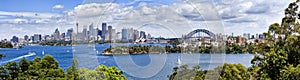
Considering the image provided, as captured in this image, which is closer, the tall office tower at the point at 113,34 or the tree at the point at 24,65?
the tall office tower at the point at 113,34

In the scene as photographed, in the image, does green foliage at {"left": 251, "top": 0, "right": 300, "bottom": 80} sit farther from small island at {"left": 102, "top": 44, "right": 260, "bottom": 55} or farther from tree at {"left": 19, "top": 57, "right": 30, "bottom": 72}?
tree at {"left": 19, "top": 57, "right": 30, "bottom": 72}

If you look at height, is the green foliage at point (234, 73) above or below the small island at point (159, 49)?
below

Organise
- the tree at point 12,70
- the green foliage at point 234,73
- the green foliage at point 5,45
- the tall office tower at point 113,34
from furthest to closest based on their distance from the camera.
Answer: the green foliage at point 5,45 < the tree at point 12,70 < the green foliage at point 234,73 < the tall office tower at point 113,34

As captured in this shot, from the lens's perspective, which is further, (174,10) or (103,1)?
(174,10)

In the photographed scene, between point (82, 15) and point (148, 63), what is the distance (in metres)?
0.59

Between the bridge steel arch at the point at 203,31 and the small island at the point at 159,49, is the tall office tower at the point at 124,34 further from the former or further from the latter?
the bridge steel arch at the point at 203,31

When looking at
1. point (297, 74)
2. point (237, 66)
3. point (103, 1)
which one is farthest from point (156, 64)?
point (237, 66)

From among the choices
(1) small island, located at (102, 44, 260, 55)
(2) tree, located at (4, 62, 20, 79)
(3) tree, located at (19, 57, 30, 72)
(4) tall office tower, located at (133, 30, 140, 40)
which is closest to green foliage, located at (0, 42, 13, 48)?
(3) tree, located at (19, 57, 30, 72)

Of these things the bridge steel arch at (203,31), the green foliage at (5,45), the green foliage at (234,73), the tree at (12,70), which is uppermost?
the bridge steel arch at (203,31)

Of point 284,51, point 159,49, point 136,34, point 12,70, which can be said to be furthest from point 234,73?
point 136,34

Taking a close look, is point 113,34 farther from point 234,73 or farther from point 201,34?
point 234,73

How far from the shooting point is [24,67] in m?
9.18

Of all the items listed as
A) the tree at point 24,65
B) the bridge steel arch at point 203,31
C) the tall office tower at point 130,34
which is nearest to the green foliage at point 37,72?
the tree at point 24,65

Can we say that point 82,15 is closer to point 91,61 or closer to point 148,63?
point 91,61
